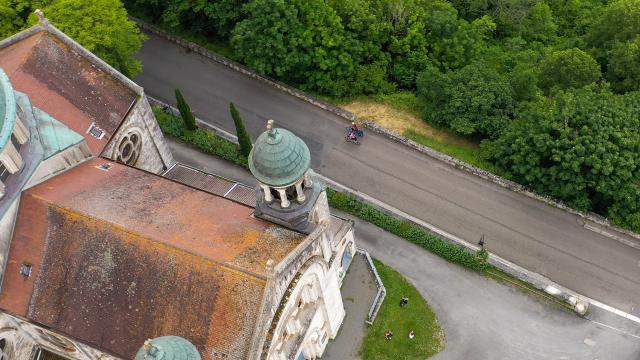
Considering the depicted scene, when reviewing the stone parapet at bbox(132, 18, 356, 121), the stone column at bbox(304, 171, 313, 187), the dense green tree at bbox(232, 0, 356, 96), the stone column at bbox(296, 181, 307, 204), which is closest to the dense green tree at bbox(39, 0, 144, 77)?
the dense green tree at bbox(232, 0, 356, 96)

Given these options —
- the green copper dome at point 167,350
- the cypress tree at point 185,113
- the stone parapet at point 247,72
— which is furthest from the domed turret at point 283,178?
the stone parapet at point 247,72

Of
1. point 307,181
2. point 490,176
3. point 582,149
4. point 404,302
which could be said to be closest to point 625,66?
point 582,149

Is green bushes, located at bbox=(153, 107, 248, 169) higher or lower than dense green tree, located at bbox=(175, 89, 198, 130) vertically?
lower

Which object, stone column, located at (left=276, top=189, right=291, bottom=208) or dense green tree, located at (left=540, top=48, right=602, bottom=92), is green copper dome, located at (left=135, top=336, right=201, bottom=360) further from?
dense green tree, located at (left=540, top=48, right=602, bottom=92)

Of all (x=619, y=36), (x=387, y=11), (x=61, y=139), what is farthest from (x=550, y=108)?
(x=61, y=139)

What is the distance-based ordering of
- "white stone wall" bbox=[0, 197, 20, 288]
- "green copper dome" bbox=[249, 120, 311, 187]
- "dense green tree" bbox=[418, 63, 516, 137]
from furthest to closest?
"dense green tree" bbox=[418, 63, 516, 137] → "white stone wall" bbox=[0, 197, 20, 288] → "green copper dome" bbox=[249, 120, 311, 187]
